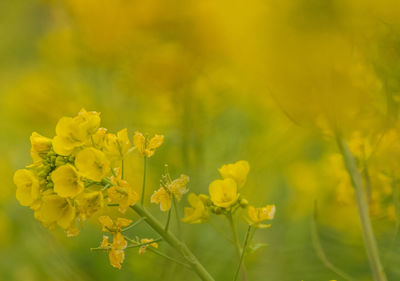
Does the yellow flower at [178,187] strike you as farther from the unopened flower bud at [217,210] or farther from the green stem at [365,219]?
the green stem at [365,219]

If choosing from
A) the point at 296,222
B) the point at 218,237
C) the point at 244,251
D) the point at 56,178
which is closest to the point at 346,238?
the point at 296,222

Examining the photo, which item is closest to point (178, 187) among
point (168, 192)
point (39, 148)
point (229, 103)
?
point (168, 192)

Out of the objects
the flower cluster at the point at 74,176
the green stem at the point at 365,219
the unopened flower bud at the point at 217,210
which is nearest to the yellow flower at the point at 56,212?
the flower cluster at the point at 74,176

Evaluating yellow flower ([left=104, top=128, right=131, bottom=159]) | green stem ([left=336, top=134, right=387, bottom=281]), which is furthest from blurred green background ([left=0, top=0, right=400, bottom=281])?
yellow flower ([left=104, top=128, right=131, bottom=159])

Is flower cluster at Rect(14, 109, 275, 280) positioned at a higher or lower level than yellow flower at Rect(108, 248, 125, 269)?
higher

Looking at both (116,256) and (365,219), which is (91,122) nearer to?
(116,256)

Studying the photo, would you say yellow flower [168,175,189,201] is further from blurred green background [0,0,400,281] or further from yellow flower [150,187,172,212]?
blurred green background [0,0,400,281]
